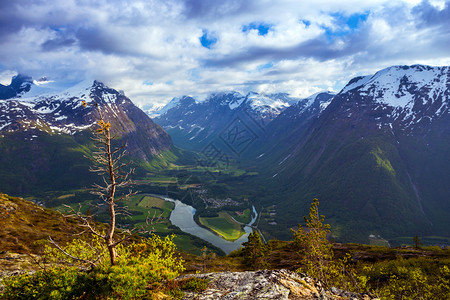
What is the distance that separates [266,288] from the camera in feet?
69.0

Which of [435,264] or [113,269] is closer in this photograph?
[113,269]

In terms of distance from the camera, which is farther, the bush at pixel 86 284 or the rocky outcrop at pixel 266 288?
the rocky outcrop at pixel 266 288

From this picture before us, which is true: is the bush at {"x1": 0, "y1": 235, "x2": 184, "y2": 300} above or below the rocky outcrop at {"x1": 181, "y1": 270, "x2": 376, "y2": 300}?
above

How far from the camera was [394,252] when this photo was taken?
87.6m

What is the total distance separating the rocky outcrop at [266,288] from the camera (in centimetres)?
2036

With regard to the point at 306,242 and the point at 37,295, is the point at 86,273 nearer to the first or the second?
the point at 37,295

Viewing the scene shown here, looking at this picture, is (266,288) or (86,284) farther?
(266,288)

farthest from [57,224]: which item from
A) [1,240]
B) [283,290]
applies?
[283,290]

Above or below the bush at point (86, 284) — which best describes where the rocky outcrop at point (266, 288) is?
below

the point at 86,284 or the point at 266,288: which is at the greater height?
the point at 86,284

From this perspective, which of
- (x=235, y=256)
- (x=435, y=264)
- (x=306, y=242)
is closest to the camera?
(x=306, y=242)

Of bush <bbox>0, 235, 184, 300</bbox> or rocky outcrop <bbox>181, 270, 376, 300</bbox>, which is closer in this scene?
bush <bbox>0, 235, 184, 300</bbox>

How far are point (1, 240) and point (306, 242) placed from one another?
79748 millimetres

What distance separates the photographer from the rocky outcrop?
20359 millimetres
